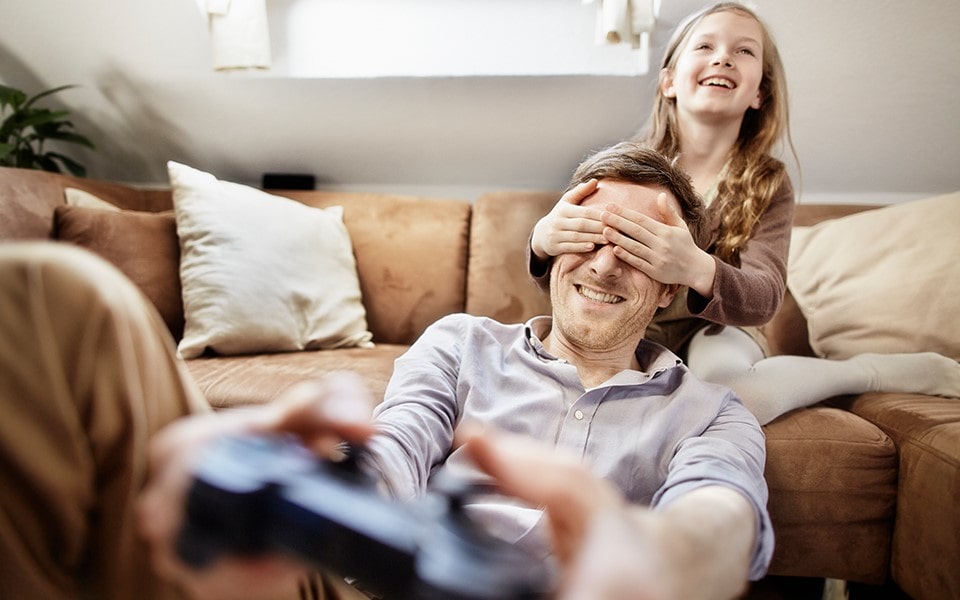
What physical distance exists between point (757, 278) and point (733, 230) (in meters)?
0.16

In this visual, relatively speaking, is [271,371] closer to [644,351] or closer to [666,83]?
[644,351]

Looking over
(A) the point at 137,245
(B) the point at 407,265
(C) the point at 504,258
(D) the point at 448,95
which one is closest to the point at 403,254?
(B) the point at 407,265

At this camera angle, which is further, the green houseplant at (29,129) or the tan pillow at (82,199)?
the green houseplant at (29,129)

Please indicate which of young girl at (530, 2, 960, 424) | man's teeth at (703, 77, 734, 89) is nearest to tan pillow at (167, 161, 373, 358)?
young girl at (530, 2, 960, 424)

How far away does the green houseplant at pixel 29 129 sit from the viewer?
2004 mm

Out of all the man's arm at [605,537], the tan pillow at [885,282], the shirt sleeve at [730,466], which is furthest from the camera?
the tan pillow at [885,282]

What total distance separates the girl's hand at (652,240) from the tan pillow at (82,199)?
1.44 meters

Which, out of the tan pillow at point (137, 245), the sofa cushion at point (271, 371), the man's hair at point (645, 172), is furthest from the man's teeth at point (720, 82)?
the tan pillow at point (137, 245)

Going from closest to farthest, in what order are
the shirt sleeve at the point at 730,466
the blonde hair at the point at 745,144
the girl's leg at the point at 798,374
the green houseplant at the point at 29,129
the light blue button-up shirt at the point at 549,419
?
the shirt sleeve at the point at 730,466, the light blue button-up shirt at the point at 549,419, the girl's leg at the point at 798,374, the blonde hair at the point at 745,144, the green houseplant at the point at 29,129

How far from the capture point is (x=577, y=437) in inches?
34.4

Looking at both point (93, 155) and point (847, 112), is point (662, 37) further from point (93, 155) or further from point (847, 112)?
point (93, 155)

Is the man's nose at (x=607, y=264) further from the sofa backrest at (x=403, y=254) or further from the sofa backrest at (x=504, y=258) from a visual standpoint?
the sofa backrest at (x=403, y=254)

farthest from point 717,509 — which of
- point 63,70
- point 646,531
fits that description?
point 63,70

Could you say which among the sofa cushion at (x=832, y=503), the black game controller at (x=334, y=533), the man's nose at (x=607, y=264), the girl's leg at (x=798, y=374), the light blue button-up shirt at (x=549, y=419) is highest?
the man's nose at (x=607, y=264)
